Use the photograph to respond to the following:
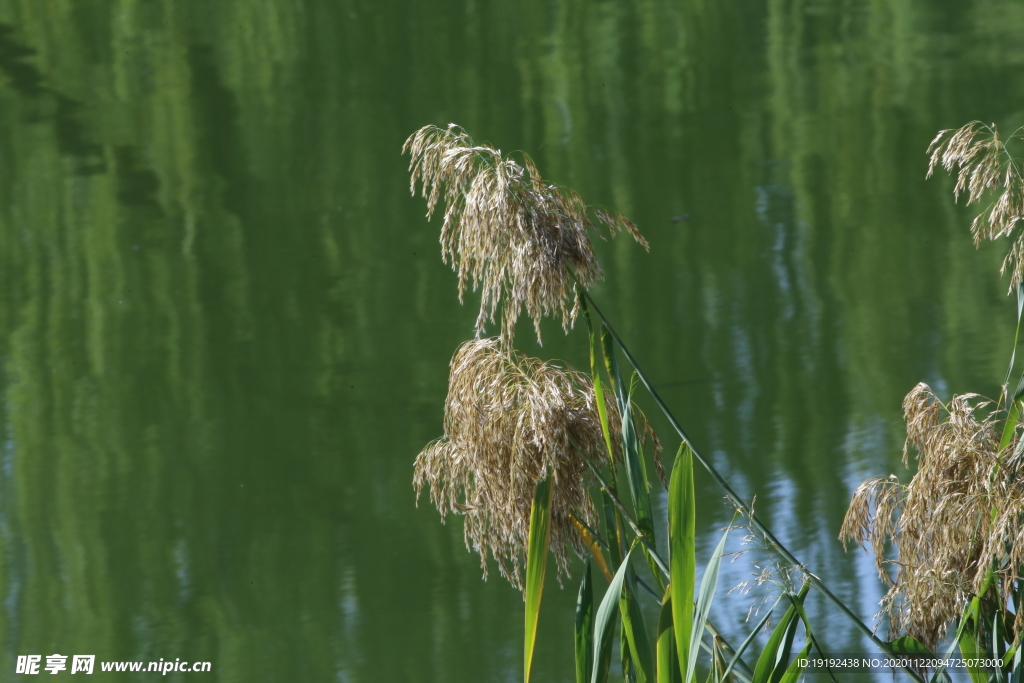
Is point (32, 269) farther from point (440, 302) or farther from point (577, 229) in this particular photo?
point (577, 229)

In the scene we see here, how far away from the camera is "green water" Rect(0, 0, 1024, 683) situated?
1.78 meters

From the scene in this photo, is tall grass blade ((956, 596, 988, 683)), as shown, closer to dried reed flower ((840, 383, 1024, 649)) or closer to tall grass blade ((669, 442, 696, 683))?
dried reed flower ((840, 383, 1024, 649))

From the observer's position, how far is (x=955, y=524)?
0.83m

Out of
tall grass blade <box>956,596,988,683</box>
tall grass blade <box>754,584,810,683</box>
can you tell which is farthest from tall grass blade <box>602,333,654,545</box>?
tall grass blade <box>956,596,988,683</box>

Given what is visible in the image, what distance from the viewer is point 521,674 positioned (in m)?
1.62

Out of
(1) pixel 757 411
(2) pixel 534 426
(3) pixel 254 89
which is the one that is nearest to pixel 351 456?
(1) pixel 757 411

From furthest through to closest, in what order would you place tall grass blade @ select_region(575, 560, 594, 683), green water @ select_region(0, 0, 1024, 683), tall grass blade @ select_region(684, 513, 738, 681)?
1. green water @ select_region(0, 0, 1024, 683)
2. tall grass blade @ select_region(575, 560, 594, 683)
3. tall grass blade @ select_region(684, 513, 738, 681)

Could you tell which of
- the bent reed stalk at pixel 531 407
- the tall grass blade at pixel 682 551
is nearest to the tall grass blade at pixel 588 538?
the bent reed stalk at pixel 531 407

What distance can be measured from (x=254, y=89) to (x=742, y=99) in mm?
1277

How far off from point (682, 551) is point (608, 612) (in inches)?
2.5

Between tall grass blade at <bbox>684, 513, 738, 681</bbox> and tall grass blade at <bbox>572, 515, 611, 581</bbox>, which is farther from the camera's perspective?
tall grass blade at <bbox>572, 515, 611, 581</bbox>

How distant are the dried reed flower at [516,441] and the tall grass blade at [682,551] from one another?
91mm

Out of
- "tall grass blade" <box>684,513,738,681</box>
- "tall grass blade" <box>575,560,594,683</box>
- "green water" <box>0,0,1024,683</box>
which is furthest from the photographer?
Result: "green water" <box>0,0,1024,683</box>

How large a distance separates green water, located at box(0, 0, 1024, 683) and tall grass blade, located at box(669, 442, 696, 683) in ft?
2.85
